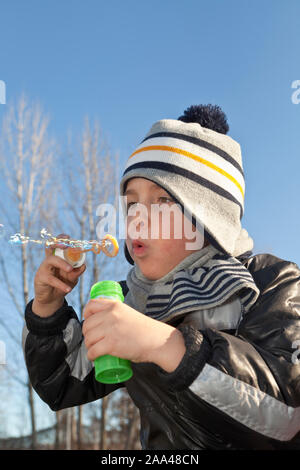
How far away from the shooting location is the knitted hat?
1.85 metres

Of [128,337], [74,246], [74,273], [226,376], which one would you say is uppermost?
[74,246]

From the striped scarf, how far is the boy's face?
0.04m

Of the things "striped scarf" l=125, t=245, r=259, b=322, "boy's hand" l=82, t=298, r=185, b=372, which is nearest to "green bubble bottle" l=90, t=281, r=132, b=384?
"boy's hand" l=82, t=298, r=185, b=372

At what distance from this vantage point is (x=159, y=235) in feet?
6.07

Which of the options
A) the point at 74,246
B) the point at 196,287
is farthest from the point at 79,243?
the point at 196,287

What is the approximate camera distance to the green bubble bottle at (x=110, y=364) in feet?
4.23

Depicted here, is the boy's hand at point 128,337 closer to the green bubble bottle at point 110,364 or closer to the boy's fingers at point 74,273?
the green bubble bottle at point 110,364

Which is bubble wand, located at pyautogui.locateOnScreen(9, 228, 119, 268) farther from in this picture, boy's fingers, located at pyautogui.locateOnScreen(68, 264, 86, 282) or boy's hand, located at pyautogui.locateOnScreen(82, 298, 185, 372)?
boy's hand, located at pyautogui.locateOnScreen(82, 298, 185, 372)

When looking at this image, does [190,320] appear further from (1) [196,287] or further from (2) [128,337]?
(2) [128,337]

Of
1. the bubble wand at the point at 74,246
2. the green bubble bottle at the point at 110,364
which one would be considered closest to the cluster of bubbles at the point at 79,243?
the bubble wand at the point at 74,246

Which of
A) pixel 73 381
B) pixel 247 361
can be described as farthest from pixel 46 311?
pixel 247 361

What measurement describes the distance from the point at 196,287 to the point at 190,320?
0.42ft

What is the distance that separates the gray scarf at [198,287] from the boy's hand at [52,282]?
1.01ft
